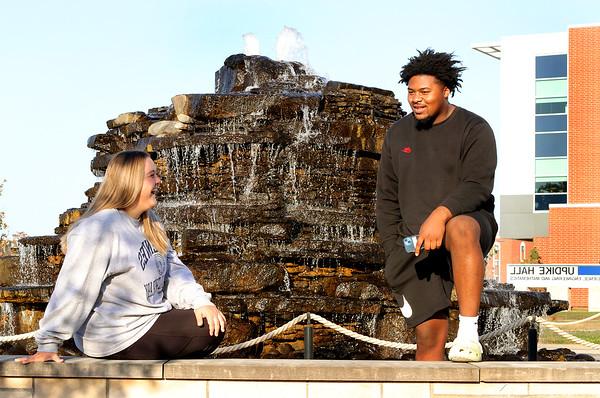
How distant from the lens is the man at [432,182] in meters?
5.13

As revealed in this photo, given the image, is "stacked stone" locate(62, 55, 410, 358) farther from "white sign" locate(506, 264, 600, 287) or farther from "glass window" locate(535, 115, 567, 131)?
"glass window" locate(535, 115, 567, 131)

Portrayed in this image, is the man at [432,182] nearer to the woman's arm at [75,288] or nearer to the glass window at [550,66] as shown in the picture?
the woman's arm at [75,288]

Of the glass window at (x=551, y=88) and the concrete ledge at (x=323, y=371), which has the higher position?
the glass window at (x=551, y=88)

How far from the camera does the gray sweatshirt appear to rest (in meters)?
4.82

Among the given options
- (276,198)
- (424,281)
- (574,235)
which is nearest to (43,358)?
(424,281)

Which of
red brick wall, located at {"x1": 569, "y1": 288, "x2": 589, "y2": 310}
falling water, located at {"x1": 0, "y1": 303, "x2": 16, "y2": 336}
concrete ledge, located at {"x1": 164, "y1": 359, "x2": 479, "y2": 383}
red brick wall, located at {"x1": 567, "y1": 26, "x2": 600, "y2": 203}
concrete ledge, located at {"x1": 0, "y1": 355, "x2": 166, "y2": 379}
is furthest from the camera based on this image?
red brick wall, located at {"x1": 567, "y1": 26, "x2": 600, "y2": 203}

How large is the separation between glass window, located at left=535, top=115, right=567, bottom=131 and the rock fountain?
142 ft

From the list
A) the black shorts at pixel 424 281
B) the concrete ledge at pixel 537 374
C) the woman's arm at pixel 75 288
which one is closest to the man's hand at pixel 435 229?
the black shorts at pixel 424 281

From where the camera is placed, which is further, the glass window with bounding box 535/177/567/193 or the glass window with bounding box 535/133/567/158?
the glass window with bounding box 535/133/567/158

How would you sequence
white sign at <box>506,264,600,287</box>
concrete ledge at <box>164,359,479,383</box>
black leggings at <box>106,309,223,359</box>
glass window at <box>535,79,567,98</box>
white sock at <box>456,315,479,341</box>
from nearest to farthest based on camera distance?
1. concrete ledge at <box>164,359,479,383</box>
2. white sock at <box>456,315,479,341</box>
3. black leggings at <box>106,309,223,359</box>
4. white sign at <box>506,264,600,287</box>
5. glass window at <box>535,79,567,98</box>

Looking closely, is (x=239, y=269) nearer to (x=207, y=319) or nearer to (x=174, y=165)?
(x=174, y=165)

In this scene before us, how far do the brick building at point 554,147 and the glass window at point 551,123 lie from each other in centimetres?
6

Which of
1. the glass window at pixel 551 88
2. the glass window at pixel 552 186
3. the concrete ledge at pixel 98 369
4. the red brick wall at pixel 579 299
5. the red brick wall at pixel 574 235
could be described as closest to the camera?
the concrete ledge at pixel 98 369

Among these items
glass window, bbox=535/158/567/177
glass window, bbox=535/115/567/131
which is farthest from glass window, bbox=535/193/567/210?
glass window, bbox=535/115/567/131
